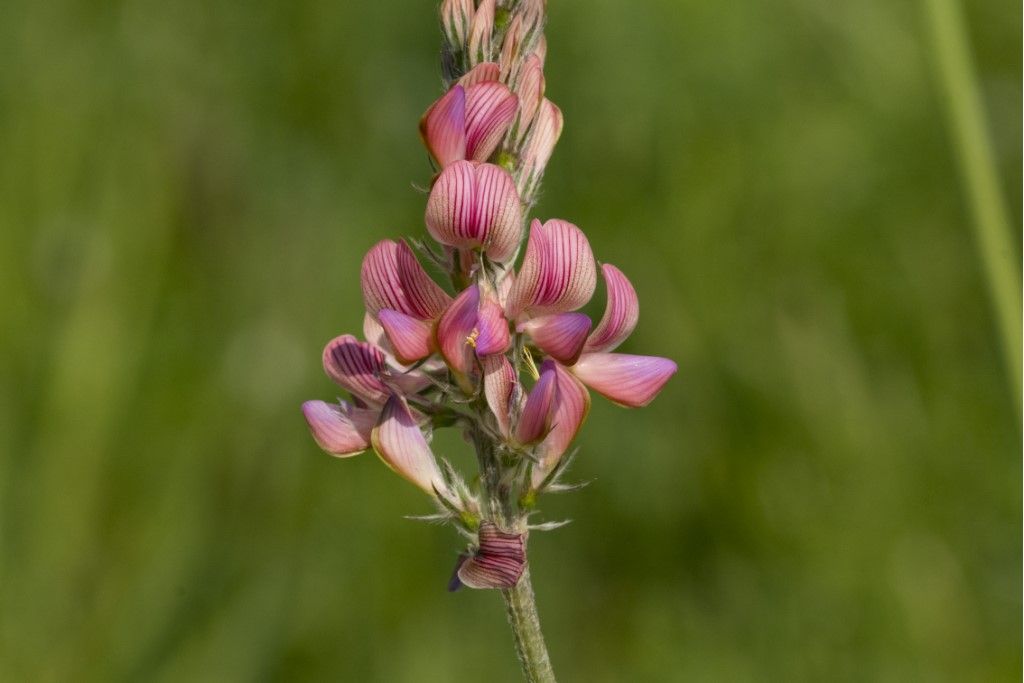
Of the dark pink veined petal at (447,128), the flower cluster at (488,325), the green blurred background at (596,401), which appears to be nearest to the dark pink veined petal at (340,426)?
the flower cluster at (488,325)

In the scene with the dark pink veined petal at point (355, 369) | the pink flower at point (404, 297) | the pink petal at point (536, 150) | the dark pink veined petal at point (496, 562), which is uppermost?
the pink petal at point (536, 150)

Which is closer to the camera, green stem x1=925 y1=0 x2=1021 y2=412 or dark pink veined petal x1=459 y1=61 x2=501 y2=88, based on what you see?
dark pink veined petal x1=459 y1=61 x2=501 y2=88

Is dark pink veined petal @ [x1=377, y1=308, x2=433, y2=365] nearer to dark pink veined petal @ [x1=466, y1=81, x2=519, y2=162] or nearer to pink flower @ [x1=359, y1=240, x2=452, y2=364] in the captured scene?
pink flower @ [x1=359, y1=240, x2=452, y2=364]

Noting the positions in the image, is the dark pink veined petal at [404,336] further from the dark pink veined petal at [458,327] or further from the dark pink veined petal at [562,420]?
the dark pink veined petal at [562,420]

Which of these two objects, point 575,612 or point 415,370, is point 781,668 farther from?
point 415,370

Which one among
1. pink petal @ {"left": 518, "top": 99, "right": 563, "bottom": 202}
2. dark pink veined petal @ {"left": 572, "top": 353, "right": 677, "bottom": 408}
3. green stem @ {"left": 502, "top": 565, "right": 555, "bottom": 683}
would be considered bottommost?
green stem @ {"left": 502, "top": 565, "right": 555, "bottom": 683}

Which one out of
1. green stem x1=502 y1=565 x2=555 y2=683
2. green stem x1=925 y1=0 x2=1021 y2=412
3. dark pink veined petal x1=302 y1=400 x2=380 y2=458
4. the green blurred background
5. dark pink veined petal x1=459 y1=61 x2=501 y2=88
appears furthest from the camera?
the green blurred background

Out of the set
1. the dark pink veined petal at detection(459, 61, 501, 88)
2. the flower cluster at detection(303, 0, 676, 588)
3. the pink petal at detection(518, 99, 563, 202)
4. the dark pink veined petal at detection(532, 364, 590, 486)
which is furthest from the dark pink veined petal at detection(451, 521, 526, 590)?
the dark pink veined petal at detection(459, 61, 501, 88)
